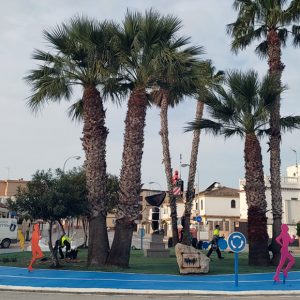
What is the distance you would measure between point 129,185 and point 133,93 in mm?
3566

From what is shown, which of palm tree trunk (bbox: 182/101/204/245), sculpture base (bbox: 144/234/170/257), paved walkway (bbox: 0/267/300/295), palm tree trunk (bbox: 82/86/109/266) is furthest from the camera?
palm tree trunk (bbox: 182/101/204/245)

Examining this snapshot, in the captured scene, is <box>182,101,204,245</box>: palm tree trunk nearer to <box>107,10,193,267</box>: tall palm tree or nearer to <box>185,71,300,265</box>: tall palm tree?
<box>185,71,300,265</box>: tall palm tree

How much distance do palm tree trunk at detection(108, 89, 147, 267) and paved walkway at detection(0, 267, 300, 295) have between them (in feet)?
4.88

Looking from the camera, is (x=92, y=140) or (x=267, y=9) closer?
(x=92, y=140)

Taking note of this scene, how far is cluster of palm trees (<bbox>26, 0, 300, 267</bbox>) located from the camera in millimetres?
17172

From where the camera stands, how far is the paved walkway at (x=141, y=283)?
12.0 metres

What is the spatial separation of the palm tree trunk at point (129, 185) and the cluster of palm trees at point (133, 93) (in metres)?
0.04

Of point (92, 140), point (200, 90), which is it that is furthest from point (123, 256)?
point (200, 90)

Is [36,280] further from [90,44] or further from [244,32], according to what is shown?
[244,32]

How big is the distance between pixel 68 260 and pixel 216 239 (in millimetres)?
6741

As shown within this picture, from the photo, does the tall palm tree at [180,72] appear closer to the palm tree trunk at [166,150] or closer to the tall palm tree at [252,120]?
the tall palm tree at [252,120]

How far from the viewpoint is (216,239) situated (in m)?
21.4

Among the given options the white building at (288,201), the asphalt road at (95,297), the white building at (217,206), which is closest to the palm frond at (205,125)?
the asphalt road at (95,297)

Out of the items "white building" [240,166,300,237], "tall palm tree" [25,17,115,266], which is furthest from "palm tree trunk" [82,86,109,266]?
"white building" [240,166,300,237]
